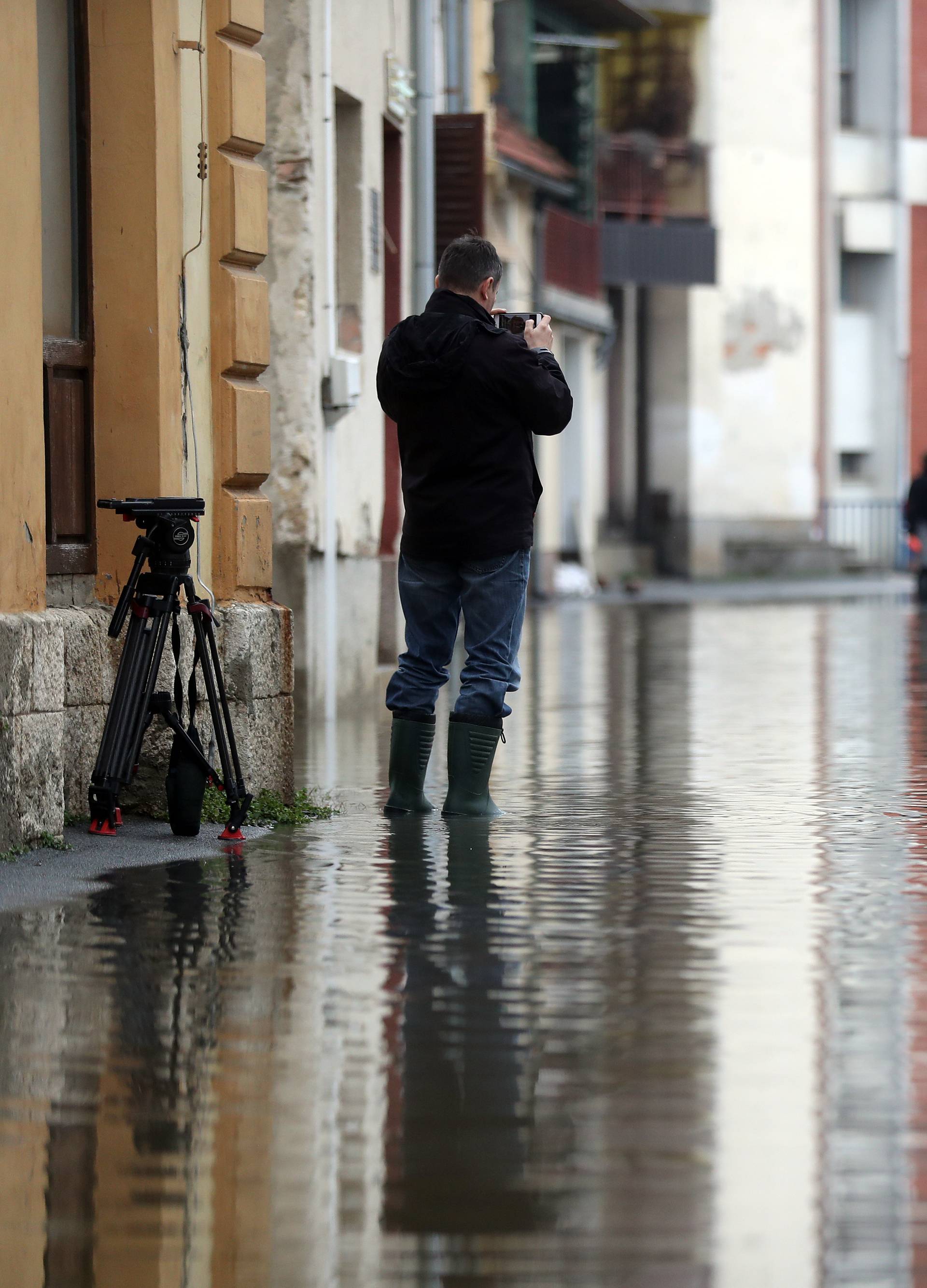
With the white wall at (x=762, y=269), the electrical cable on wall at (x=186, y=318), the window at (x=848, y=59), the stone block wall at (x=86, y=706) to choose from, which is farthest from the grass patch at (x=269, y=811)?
the window at (x=848, y=59)

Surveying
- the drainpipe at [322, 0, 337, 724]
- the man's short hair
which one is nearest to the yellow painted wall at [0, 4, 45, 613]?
the man's short hair

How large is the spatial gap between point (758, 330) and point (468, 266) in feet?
109

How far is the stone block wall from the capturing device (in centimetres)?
743

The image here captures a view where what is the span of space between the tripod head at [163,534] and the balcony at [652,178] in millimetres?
31132

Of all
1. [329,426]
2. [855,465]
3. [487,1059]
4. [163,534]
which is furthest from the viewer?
[855,465]

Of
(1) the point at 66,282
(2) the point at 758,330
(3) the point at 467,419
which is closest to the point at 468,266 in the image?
(3) the point at 467,419

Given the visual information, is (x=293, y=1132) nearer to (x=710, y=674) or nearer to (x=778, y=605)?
(x=710, y=674)

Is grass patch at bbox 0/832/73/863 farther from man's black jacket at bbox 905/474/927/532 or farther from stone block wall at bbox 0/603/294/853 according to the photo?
man's black jacket at bbox 905/474/927/532

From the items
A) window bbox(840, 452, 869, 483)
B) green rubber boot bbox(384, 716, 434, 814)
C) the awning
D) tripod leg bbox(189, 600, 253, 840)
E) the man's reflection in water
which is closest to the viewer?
the man's reflection in water

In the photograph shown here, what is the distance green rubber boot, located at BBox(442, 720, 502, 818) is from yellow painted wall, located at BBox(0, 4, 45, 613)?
4.95ft

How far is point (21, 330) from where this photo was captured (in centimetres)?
763

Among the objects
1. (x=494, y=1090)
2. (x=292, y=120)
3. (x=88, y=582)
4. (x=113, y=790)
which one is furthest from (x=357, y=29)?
(x=494, y=1090)

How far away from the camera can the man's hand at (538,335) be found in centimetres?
838

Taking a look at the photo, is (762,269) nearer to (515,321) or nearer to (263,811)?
(515,321)
